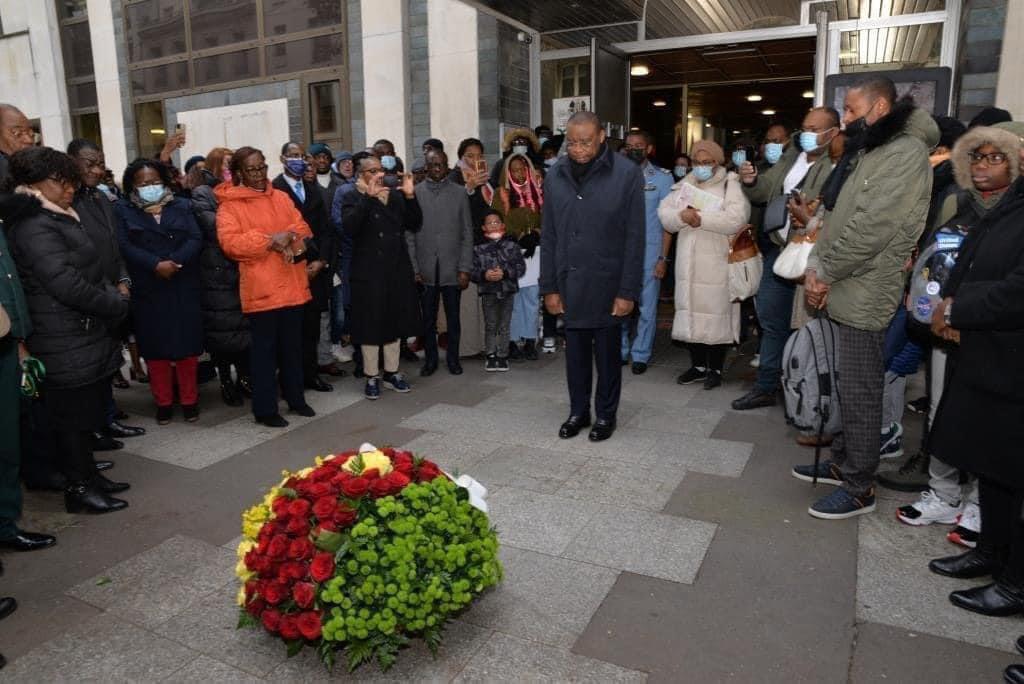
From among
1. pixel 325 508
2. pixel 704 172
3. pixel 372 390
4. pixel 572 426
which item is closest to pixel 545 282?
pixel 572 426

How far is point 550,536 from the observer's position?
Answer: 3.65m

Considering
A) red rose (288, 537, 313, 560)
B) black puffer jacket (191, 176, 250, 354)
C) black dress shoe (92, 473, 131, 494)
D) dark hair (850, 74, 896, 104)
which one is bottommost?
black dress shoe (92, 473, 131, 494)

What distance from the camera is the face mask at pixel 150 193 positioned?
521 centimetres

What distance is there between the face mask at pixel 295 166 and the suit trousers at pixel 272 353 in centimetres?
131

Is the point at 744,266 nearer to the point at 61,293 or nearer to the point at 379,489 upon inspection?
the point at 379,489

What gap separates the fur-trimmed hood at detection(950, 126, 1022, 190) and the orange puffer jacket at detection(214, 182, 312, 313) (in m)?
4.13

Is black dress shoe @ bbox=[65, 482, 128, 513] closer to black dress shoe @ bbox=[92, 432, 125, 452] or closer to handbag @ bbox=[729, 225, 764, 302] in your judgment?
black dress shoe @ bbox=[92, 432, 125, 452]

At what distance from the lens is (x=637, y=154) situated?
6840mm

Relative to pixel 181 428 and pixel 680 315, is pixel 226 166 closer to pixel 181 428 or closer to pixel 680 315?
pixel 181 428

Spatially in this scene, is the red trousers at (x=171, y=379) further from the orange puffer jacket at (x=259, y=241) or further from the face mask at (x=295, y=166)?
the face mask at (x=295, y=166)

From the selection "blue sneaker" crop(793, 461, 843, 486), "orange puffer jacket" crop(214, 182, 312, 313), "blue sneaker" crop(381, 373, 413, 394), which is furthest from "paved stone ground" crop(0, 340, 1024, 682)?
"blue sneaker" crop(381, 373, 413, 394)

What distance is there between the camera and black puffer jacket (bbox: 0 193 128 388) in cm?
377

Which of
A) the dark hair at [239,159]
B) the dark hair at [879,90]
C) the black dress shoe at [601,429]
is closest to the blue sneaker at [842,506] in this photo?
the black dress shoe at [601,429]

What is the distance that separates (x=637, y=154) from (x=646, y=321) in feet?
5.03
